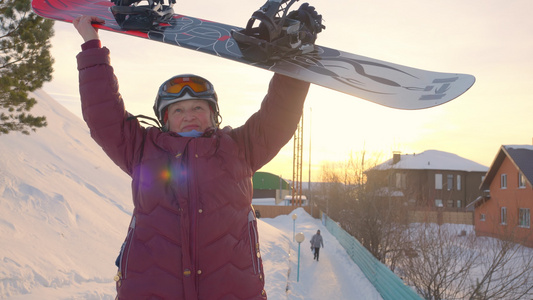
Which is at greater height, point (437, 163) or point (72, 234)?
point (437, 163)

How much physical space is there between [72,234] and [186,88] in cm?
927

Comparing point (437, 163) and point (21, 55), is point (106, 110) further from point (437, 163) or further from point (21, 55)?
point (437, 163)

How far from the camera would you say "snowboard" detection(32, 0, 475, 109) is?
246 cm

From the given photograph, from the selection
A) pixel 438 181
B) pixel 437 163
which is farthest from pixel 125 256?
pixel 437 163

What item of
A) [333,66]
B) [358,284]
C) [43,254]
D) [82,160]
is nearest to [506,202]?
[358,284]

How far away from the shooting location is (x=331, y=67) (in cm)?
279

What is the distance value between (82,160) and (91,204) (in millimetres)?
6486

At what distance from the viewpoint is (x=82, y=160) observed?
19.0 metres

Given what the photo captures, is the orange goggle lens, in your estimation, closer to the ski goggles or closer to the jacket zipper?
the ski goggles

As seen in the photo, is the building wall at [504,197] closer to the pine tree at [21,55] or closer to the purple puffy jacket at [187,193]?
the pine tree at [21,55]

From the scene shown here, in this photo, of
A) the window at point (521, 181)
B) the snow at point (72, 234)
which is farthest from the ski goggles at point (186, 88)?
the window at point (521, 181)

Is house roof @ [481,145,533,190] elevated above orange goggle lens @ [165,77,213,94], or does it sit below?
above

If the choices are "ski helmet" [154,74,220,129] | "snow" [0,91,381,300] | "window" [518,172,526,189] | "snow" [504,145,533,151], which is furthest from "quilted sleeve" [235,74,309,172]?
"snow" [504,145,533,151]

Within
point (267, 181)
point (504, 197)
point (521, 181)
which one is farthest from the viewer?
point (267, 181)
